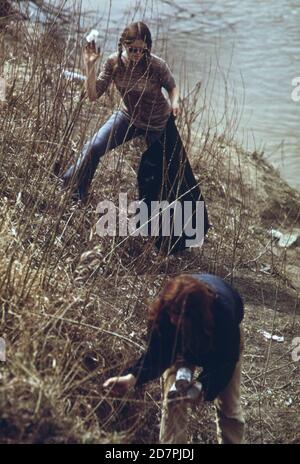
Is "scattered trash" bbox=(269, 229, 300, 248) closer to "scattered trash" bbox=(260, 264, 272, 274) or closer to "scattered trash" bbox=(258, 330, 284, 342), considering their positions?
"scattered trash" bbox=(260, 264, 272, 274)

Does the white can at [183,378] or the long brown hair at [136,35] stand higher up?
the long brown hair at [136,35]

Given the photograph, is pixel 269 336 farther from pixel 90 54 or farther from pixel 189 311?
pixel 189 311

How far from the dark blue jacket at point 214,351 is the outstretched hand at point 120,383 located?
0.03 metres

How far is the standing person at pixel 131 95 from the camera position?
520 centimetres

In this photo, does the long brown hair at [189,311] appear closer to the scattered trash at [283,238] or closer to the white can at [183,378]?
the white can at [183,378]

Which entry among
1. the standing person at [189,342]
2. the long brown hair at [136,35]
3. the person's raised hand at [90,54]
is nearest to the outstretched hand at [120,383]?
the standing person at [189,342]

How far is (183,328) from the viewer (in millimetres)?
3387

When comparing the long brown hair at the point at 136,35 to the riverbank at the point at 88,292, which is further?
the long brown hair at the point at 136,35

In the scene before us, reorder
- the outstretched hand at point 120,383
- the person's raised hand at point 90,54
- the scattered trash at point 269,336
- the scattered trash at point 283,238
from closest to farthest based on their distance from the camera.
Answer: the outstretched hand at point 120,383 < the person's raised hand at point 90,54 < the scattered trash at point 269,336 < the scattered trash at point 283,238

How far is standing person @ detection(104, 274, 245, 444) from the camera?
11.1 ft

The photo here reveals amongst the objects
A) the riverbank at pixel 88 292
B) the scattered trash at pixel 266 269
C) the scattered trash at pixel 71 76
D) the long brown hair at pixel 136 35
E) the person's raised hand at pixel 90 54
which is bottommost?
the scattered trash at pixel 266 269

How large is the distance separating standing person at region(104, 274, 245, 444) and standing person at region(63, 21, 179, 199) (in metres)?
1.81

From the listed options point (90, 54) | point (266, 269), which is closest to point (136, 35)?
point (90, 54)
